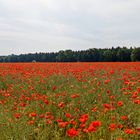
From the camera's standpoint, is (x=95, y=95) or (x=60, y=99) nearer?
(x=60, y=99)

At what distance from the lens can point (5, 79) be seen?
473 inches

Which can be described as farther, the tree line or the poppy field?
the tree line

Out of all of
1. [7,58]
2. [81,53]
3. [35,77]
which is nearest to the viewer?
[35,77]

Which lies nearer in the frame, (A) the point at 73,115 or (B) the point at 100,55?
(A) the point at 73,115

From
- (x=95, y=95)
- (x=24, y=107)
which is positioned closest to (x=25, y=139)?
(x=24, y=107)

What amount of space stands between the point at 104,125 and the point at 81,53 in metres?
57.0

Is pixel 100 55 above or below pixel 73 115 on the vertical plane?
above

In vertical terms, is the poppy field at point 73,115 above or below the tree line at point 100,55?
below

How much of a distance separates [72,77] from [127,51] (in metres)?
44.0

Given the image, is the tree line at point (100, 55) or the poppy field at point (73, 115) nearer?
the poppy field at point (73, 115)

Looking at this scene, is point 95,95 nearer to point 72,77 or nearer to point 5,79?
point 72,77

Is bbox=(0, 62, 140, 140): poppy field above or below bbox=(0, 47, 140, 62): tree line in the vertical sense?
below

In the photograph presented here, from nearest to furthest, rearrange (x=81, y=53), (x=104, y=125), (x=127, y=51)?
(x=104, y=125)
(x=127, y=51)
(x=81, y=53)

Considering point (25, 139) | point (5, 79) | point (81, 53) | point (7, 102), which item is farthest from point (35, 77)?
point (81, 53)
